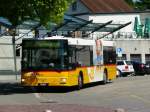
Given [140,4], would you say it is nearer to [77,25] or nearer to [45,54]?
[77,25]

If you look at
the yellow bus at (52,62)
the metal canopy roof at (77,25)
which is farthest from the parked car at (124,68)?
the yellow bus at (52,62)

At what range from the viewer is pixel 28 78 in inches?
1189

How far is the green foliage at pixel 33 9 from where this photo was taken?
1115 inches

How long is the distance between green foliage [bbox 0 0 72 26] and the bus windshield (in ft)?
3.83

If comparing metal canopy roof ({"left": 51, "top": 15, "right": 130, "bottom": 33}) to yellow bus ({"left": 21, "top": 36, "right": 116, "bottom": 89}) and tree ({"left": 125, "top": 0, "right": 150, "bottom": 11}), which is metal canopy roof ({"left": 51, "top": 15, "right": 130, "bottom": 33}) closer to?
yellow bus ({"left": 21, "top": 36, "right": 116, "bottom": 89})

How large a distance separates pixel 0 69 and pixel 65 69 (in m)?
20.3

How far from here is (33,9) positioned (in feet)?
95.8

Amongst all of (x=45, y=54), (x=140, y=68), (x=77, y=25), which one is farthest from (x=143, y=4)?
(x=45, y=54)

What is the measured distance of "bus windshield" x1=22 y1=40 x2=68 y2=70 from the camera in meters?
29.9

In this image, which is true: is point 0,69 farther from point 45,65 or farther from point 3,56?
point 45,65

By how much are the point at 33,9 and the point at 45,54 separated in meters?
2.42

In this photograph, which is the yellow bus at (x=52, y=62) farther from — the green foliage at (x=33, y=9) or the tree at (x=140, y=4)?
the tree at (x=140, y=4)

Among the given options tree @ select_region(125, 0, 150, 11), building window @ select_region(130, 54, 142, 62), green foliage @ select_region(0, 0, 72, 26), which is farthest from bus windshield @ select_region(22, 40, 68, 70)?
tree @ select_region(125, 0, 150, 11)

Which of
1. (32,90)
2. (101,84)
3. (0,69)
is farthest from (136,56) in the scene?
(32,90)
